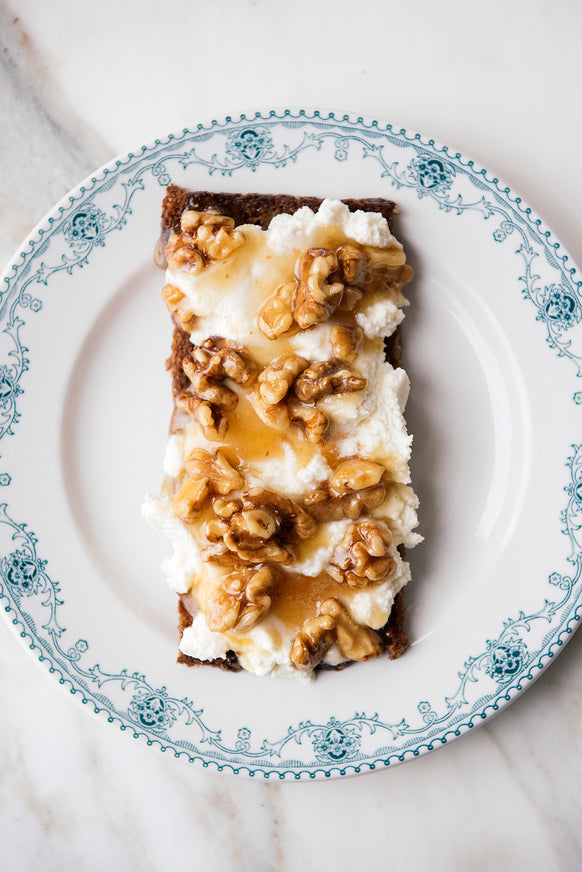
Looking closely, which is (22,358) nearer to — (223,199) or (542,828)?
(223,199)

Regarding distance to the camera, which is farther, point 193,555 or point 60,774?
point 60,774

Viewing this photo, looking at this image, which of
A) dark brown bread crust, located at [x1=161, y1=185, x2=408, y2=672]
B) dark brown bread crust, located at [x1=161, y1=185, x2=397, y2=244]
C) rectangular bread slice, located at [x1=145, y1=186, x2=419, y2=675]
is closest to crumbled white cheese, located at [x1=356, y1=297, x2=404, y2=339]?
rectangular bread slice, located at [x1=145, y1=186, x2=419, y2=675]

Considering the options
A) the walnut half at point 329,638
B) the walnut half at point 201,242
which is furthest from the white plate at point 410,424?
the walnut half at point 201,242

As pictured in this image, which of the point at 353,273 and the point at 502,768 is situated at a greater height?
the point at 353,273

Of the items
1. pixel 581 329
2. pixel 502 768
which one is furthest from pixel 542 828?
pixel 581 329
